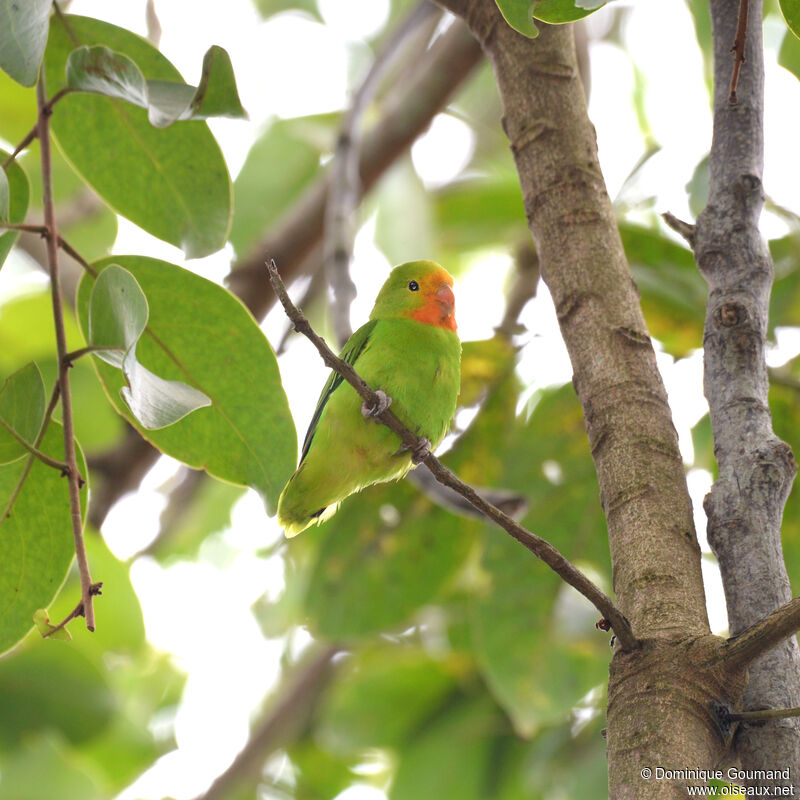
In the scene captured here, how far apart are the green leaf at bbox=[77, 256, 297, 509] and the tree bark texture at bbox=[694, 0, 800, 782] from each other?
86 centimetres

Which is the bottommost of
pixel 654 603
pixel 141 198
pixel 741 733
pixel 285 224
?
pixel 741 733

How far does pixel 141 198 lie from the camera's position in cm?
214

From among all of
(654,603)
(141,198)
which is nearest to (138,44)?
(141,198)

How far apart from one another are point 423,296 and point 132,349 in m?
1.71

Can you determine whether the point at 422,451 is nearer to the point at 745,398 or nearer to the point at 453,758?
the point at 745,398

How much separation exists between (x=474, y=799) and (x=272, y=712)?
1.24 meters

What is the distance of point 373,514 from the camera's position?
316 cm

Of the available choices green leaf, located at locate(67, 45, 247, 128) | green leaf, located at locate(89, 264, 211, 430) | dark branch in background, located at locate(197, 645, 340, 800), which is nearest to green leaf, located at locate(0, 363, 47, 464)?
green leaf, located at locate(89, 264, 211, 430)

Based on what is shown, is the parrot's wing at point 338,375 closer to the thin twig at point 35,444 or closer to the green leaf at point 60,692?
the green leaf at point 60,692

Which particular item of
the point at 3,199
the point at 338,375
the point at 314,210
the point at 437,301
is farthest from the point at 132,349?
the point at 314,210

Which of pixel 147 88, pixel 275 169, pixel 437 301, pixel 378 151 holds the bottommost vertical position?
pixel 147 88

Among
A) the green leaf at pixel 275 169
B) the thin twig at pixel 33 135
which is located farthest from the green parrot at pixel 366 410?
the green leaf at pixel 275 169

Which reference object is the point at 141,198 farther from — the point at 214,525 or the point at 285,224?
the point at 214,525

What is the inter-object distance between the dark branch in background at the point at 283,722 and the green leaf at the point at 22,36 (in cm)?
280
